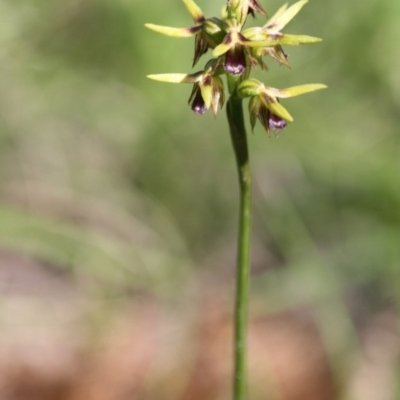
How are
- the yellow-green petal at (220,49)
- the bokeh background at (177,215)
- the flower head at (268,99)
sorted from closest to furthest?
the yellow-green petal at (220,49) < the flower head at (268,99) < the bokeh background at (177,215)

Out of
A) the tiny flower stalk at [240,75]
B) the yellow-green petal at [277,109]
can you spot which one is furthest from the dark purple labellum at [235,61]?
the yellow-green petal at [277,109]

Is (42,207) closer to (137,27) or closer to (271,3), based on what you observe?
(137,27)

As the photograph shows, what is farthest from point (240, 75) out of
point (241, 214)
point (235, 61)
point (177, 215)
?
point (177, 215)

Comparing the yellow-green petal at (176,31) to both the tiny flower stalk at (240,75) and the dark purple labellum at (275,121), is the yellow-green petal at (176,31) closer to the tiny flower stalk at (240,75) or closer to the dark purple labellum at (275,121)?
the tiny flower stalk at (240,75)

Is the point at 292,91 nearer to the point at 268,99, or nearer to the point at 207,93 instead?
the point at 268,99

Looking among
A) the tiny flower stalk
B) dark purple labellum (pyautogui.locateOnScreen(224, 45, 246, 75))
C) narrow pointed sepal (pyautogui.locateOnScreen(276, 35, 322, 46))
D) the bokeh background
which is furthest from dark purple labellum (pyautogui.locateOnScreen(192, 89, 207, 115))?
the bokeh background

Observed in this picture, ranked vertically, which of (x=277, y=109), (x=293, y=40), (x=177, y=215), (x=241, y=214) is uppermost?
(x=177, y=215)
